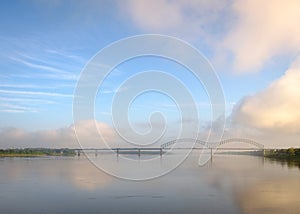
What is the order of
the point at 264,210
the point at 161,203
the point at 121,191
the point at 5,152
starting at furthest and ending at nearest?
the point at 5,152
the point at 121,191
the point at 161,203
the point at 264,210

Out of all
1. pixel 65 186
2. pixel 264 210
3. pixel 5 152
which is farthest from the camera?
pixel 5 152

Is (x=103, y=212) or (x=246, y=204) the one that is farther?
(x=246, y=204)

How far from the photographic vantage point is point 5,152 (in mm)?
115812

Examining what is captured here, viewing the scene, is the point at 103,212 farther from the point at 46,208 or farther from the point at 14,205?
the point at 14,205

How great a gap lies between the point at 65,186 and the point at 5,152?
10050 centimetres

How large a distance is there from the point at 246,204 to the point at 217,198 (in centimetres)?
205

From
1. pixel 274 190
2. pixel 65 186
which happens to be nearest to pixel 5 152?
pixel 65 186

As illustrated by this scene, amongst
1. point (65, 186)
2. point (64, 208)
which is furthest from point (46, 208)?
point (65, 186)

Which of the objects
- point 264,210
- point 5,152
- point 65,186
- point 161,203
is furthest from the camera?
point 5,152

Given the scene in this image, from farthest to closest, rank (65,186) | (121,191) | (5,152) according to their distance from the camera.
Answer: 1. (5,152)
2. (65,186)
3. (121,191)

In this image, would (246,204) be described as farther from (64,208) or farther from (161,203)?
(64,208)

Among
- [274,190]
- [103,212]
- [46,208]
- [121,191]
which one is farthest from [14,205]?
[274,190]

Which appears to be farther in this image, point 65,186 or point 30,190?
point 65,186

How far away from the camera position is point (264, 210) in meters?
16.5
